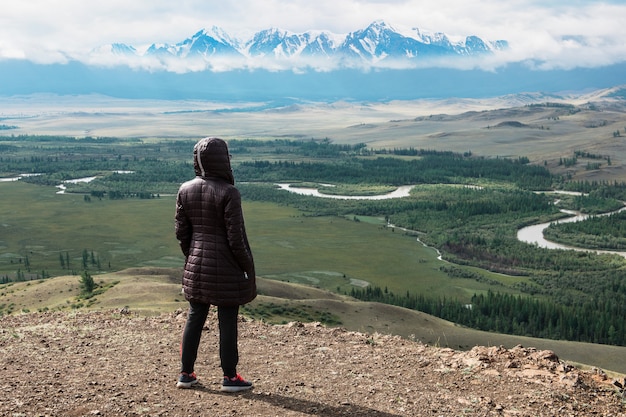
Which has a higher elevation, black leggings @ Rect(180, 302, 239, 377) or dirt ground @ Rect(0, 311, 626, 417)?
black leggings @ Rect(180, 302, 239, 377)

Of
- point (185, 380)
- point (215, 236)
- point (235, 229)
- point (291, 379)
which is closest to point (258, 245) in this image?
point (291, 379)

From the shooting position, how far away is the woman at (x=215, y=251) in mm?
11414

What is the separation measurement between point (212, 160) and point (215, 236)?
1.19m

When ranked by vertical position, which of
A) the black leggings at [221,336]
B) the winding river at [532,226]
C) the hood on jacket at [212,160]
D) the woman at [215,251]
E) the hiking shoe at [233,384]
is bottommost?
the winding river at [532,226]

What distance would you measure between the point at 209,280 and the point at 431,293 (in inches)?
2298

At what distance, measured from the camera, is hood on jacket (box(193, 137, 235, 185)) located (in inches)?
456

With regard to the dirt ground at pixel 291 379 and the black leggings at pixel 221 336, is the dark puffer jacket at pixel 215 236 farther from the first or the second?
the dirt ground at pixel 291 379

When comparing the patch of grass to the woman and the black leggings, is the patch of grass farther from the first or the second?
the woman

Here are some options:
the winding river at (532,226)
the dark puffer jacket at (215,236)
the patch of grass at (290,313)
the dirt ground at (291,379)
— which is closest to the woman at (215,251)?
the dark puffer jacket at (215,236)

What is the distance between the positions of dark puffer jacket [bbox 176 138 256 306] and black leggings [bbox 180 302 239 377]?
290 mm

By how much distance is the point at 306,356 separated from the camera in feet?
47.4

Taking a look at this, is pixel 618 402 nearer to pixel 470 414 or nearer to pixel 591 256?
pixel 470 414

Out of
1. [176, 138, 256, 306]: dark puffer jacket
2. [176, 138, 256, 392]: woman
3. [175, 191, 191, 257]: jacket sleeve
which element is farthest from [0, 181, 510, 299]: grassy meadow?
[176, 138, 256, 306]: dark puffer jacket

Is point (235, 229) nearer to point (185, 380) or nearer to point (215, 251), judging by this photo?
point (215, 251)
